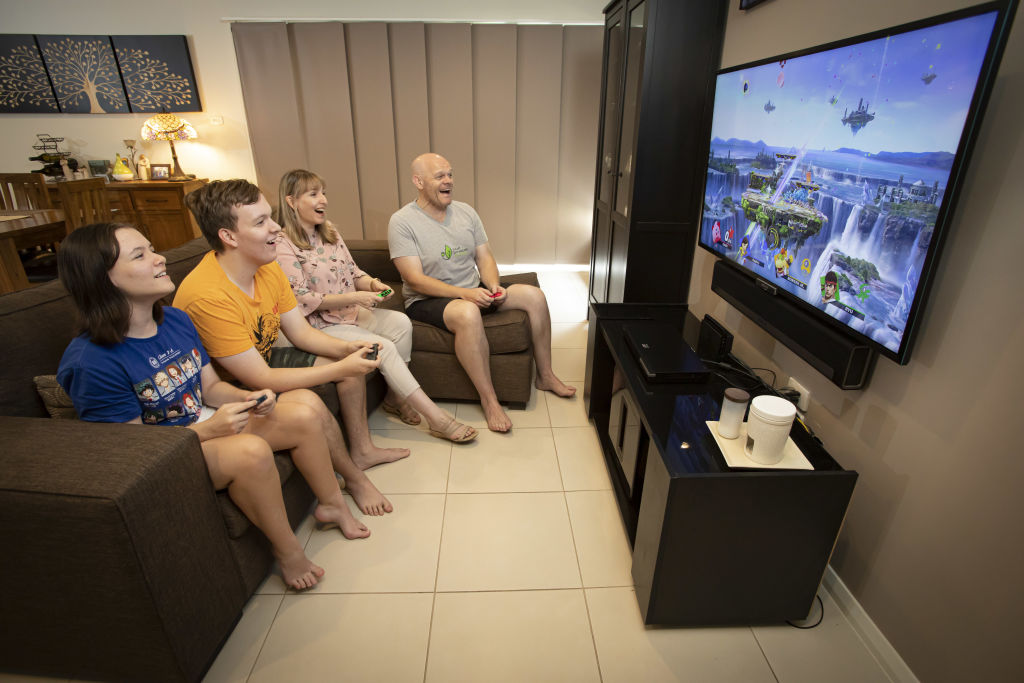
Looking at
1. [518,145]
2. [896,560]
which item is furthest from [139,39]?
[896,560]

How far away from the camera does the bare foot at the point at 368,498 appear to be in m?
1.88

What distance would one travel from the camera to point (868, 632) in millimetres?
1412

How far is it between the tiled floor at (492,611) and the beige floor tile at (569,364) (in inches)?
32.6

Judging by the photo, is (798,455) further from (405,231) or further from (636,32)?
(636,32)

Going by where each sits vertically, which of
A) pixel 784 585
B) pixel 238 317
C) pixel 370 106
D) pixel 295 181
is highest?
pixel 370 106

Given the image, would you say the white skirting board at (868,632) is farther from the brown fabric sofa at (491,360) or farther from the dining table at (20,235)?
the dining table at (20,235)

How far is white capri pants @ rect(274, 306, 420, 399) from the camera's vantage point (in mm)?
2164

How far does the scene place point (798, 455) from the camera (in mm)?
1341

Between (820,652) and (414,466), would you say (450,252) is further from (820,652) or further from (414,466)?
(820,652)

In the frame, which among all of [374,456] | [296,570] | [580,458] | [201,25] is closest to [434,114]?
[201,25]

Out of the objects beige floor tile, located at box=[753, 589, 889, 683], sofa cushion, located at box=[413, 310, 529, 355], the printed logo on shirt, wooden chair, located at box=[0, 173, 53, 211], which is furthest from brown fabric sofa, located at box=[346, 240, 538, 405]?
wooden chair, located at box=[0, 173, 53, 211]

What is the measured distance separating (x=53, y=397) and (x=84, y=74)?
4.38m

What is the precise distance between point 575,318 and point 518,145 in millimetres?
1760

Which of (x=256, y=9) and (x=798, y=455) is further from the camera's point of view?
(x=256, y=9)
